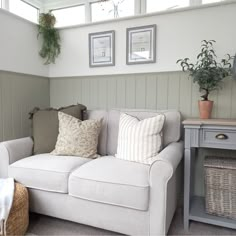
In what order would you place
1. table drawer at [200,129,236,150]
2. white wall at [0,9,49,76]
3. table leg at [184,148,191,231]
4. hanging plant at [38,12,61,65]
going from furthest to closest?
hanging plant at [38,12,61,65] → white wall at [0,9,49,76] → table leg at [184,148,191,231] → table drawer at [200,129,236,150]

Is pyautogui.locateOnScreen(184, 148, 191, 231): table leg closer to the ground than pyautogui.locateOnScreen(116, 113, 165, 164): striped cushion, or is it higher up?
closer to the ground

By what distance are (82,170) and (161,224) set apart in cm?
64

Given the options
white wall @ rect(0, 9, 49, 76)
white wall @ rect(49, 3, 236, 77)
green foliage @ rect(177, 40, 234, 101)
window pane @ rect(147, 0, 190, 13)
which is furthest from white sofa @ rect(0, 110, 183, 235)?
window pane @ rect(147, 0, 190, 13)

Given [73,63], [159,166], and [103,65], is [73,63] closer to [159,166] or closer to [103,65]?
[103,65]

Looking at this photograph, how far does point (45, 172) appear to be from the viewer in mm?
1593

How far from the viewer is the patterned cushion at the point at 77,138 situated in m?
1.87

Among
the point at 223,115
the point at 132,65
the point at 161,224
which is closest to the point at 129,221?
the point at 161,224

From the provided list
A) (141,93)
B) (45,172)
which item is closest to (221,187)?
(141,93)

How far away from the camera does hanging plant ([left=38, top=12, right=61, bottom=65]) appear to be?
2.48m

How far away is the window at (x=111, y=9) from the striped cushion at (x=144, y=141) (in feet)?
4.39

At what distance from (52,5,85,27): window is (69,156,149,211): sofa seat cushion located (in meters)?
1.87

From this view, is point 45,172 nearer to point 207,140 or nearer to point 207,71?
point 207,140

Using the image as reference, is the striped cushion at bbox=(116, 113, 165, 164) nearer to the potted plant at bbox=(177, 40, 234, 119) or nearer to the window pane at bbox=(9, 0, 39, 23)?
the potted plant at bbox=(177, 40, 234, 119)

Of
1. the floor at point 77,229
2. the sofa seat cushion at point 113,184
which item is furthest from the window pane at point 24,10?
the floor at point 77,229
